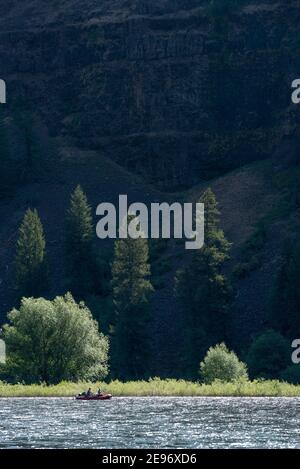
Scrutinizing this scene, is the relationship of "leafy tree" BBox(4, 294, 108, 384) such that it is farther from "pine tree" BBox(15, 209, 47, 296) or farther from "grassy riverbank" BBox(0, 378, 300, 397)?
"pine tree" BBox(15, 209, 47, 296)

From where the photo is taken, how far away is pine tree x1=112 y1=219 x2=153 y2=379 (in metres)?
130

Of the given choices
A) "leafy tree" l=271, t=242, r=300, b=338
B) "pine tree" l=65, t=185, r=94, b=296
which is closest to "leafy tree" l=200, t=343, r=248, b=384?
"leafy tree" l=271, t=242, r=300, b=338

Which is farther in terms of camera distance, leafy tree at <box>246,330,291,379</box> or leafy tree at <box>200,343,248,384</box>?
leafy tree at <box>246,330,291,379</box>

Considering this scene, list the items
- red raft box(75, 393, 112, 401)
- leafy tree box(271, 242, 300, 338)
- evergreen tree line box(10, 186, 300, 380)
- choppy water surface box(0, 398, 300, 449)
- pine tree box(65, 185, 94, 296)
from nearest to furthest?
choppy water surface box(0, 398, 300, 449) < red raft box(75, 393, 112, 401) < evergreen tree line box(10, 186, 300, 380) < leafy tree box(271, 242, 300, 338) < pine tree box(65, 185, 94, 296)

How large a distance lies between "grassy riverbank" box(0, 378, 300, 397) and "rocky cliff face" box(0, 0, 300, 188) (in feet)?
248

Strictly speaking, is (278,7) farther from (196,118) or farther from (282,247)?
(282,247)

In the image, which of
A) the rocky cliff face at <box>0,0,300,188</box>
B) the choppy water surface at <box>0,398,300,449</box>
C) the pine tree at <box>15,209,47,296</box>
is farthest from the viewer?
the rocky cliff face at <box>0,0,300,188</box>

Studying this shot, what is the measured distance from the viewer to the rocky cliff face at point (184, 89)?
609ft

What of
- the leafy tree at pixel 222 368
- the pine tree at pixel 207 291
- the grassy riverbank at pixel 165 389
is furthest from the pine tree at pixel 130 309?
the grassy riverbank at pixel 165 389

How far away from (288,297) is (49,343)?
32.5 metres

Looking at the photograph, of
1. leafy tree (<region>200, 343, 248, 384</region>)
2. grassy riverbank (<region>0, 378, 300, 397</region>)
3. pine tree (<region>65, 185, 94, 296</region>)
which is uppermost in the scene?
pine tree (<region>65, 185, 94, 296</region>)

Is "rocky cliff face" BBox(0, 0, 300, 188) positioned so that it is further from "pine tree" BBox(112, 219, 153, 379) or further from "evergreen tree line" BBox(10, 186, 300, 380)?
"pine tree" BBox(112, 219, 153, 379)

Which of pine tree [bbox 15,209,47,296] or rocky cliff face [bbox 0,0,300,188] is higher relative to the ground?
rocky cliff face [bbox 0,0,300,188]
